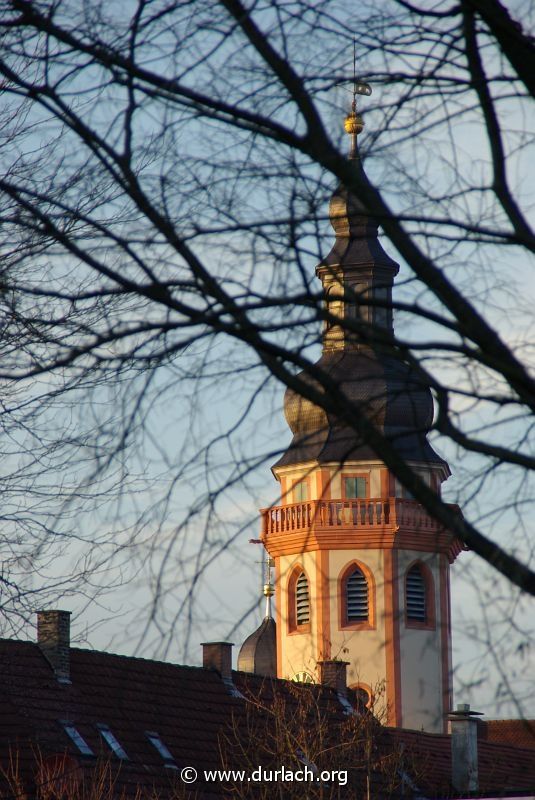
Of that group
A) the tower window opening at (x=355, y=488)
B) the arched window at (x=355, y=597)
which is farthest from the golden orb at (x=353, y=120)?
the tower window opening at (x=355, y=488)

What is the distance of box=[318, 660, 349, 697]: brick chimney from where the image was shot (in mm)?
42938

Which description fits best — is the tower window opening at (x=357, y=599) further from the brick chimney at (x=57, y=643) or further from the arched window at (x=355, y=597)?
the brick chimney at (x=57, y=643)

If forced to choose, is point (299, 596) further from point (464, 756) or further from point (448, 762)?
point (464, 756)

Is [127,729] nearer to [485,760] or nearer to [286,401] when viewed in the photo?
[485,760]

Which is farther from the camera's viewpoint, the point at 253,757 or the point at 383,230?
the point at 253,757

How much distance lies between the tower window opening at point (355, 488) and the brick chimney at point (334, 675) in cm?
1810

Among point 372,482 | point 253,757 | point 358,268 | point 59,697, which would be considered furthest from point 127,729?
point 372,482

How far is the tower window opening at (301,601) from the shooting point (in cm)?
5991

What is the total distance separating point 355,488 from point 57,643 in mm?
29512

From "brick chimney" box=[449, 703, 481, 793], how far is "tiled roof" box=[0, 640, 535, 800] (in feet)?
3.73

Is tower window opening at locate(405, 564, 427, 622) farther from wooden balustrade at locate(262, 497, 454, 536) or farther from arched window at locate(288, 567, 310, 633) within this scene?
arched window at locate(288, 567, 310, 633)

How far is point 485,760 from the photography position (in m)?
43.3

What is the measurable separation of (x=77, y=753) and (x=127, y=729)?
2.66m

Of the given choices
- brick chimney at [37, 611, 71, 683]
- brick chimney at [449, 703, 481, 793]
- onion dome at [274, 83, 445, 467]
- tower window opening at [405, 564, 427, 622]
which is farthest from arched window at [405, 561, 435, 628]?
onion dome at [274, 83, 445, 467]
